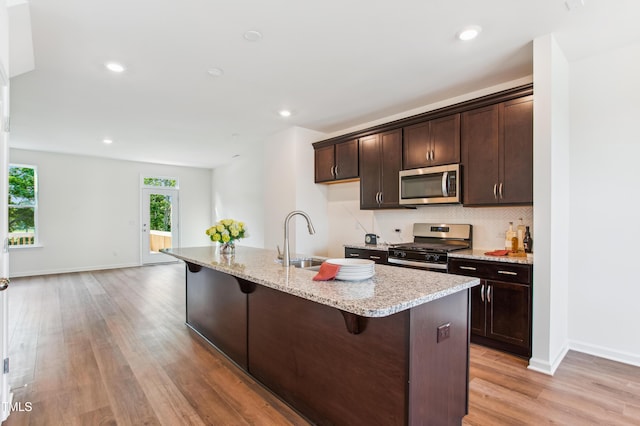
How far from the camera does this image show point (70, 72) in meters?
3.11

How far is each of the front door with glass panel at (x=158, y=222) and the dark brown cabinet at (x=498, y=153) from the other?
7465 millimetres

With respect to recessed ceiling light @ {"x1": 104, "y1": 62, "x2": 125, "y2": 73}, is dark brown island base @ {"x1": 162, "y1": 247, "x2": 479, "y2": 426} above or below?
below

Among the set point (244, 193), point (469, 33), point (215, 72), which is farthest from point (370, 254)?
point (244, 193)

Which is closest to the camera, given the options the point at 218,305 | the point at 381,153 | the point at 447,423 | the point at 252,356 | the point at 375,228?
the point at 447,423

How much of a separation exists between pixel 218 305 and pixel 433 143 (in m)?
2.83

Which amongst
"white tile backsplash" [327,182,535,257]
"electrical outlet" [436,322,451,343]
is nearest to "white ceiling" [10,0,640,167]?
"white tile backsplash" [327,182,535,257]

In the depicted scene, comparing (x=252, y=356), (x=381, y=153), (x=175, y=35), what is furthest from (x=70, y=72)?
(x=381, y=153)

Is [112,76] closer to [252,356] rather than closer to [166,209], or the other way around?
[252,356]

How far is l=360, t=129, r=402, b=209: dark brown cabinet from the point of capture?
13.2ft

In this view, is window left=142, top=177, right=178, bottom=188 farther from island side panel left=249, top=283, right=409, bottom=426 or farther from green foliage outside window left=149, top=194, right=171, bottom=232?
island side panel left=249, top=283, right=409, bottom=426

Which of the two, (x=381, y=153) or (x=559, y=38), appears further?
(x=381, y=153)

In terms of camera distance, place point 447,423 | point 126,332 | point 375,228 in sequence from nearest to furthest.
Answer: point 447,423 < point 126,332 < point 375,228

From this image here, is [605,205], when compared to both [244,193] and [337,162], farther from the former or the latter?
[244,193]

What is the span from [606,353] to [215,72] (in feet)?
14.3
